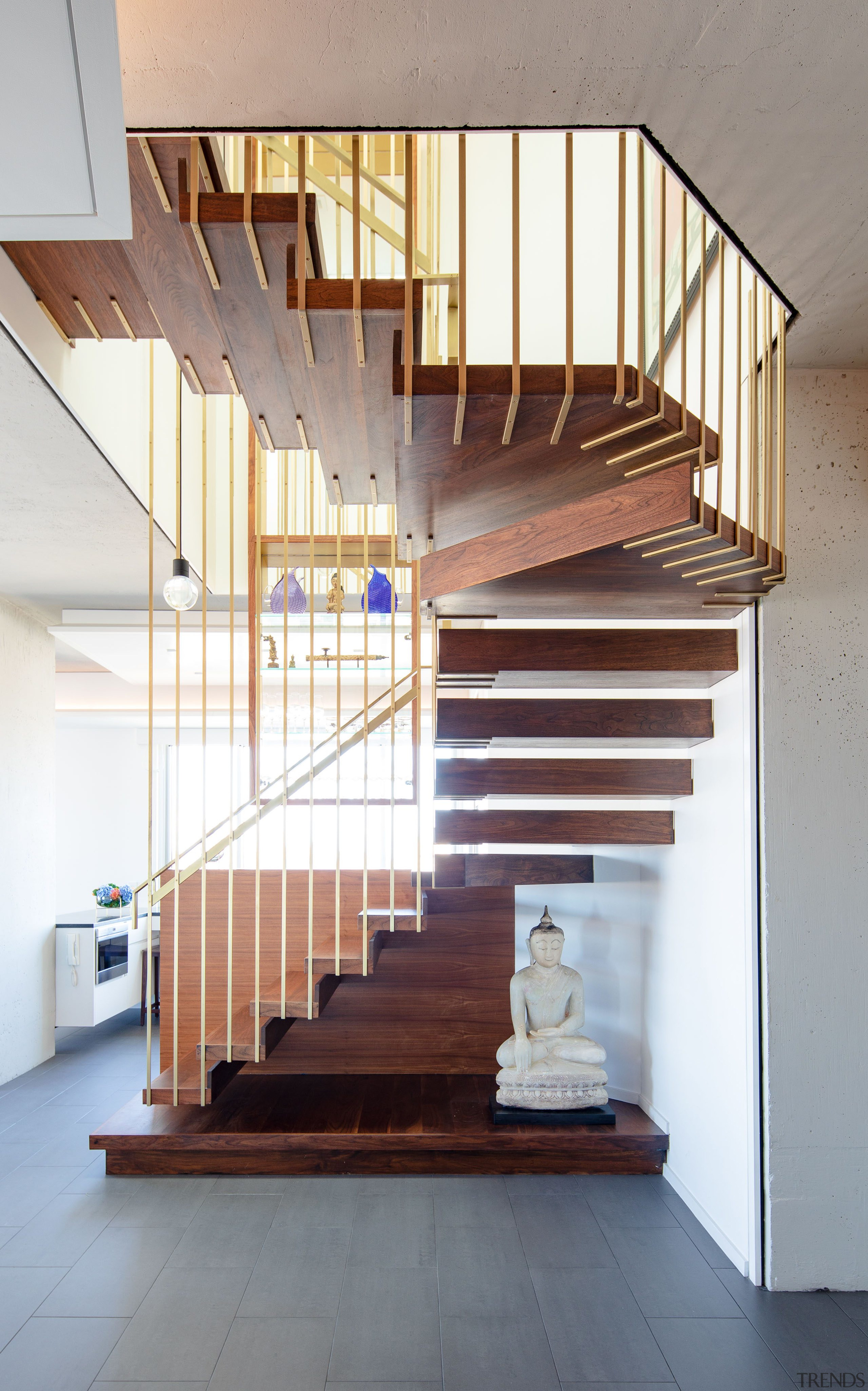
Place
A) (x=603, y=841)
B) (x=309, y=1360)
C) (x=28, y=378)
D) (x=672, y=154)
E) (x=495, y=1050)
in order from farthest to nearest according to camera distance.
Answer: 1. (x=495, y=1050)
2. (x=603, y=841)
3. (x=28, y=378)
4. (x=309, y=1360)
5. (x=672, y=154)

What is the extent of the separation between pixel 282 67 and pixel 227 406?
3490 mm

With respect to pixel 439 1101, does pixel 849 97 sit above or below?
above

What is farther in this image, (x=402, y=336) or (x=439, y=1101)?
(x=439, y=1101)

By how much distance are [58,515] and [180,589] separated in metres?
0.90

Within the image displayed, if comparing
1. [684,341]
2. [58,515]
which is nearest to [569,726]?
[684,341]

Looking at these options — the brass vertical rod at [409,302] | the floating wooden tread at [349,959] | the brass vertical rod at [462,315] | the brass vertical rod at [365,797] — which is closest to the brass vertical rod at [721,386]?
the brass vertical rod at [462,315]

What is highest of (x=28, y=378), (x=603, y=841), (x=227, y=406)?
(x=227, y=406)

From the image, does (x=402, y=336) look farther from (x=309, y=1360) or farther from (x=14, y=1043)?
(x=14, y=1043)

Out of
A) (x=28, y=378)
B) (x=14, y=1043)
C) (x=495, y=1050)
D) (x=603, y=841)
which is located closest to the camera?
(x=28, y=378)

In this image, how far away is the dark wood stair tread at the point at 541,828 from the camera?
337cm

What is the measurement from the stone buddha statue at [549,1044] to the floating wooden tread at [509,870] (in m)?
0.29

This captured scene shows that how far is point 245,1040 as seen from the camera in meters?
3.62

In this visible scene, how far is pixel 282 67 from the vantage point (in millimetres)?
1592

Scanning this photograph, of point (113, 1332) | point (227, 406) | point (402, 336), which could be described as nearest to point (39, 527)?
point (227, 406)
